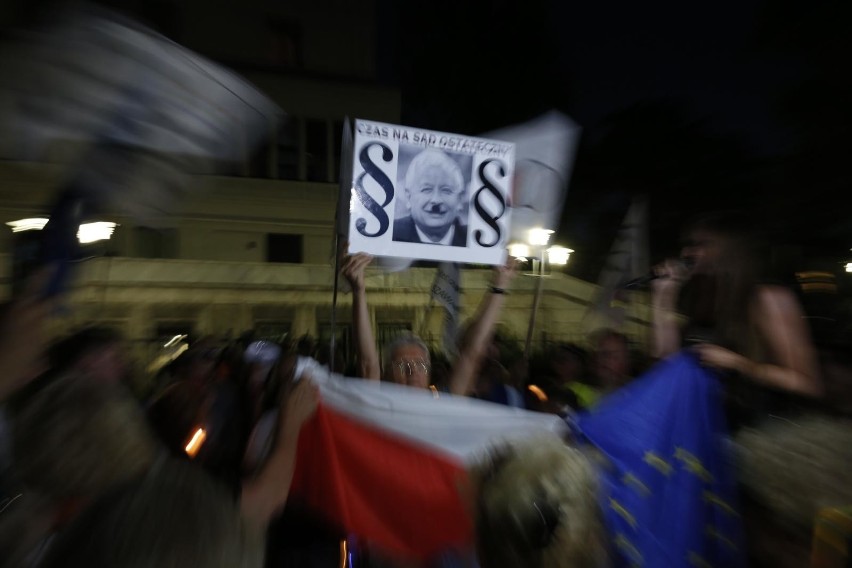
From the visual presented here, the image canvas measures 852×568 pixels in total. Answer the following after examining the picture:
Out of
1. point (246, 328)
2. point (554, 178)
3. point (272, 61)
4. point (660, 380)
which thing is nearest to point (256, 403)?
point (554, 178)

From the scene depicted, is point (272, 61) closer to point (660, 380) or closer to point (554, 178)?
point (554, 178)

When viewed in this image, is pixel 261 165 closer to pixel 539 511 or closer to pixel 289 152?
pixel 289 152

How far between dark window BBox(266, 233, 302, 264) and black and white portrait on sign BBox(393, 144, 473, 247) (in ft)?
52.4

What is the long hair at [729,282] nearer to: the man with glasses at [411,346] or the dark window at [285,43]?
the man with glasses at [411,346]

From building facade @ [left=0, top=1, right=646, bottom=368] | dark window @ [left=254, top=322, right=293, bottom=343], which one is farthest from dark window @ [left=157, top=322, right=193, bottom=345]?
dark window @ [left=254, top=322, right=293, bottom=343]

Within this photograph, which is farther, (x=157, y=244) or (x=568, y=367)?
(x=157, y=244)

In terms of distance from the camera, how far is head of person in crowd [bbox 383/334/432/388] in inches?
124

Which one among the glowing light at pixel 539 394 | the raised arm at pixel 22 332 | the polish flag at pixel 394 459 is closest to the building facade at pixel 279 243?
the glowing light at pixel 539 394

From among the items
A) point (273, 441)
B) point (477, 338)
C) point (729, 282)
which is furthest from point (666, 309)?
point (273, 441)

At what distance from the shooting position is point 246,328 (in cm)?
1355

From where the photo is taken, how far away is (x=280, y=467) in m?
2.01

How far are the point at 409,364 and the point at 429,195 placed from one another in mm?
960

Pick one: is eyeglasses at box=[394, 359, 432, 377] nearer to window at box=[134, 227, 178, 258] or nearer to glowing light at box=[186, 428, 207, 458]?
glowing light at box=[186, 428, 207, 458]

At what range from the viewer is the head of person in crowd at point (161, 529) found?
1.25m
